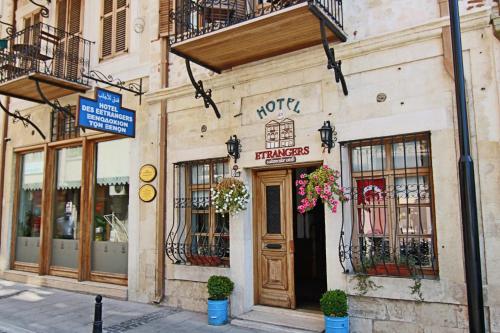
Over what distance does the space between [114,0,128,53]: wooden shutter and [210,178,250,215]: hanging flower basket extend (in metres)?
4.48

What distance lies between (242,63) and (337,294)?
13.6 ft

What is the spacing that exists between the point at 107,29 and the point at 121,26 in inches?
19.9

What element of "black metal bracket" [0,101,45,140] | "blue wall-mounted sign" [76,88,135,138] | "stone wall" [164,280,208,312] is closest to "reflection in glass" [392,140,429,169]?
"stone wall" [164,280,208,312]

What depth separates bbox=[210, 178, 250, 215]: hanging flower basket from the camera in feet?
22.4

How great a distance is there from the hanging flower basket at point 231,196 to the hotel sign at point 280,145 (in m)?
0.58

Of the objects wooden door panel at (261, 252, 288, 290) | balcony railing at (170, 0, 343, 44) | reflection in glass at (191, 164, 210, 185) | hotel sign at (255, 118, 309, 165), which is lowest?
wooden door panel at (261, 252, 288, 290)

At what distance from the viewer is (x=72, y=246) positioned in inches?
384

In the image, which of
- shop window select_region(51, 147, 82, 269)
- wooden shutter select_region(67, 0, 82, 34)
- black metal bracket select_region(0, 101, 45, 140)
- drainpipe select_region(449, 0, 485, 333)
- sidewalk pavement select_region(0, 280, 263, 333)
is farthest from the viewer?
black metal bracket select_region(0, 101, 45, 140)

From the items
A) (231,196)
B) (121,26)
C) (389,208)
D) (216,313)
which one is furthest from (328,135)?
(121,26)

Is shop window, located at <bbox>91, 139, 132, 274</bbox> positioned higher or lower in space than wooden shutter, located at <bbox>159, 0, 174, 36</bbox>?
lower

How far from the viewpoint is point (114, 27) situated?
9539 mm

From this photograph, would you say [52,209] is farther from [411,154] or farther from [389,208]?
[411,154]

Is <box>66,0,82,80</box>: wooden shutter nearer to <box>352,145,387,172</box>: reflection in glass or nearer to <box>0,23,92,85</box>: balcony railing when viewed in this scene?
<box>0,23,92,85</box>: balcony railing

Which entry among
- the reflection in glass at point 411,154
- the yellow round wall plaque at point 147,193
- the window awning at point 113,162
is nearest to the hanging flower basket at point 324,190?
the reflection in glass at point 411,154
